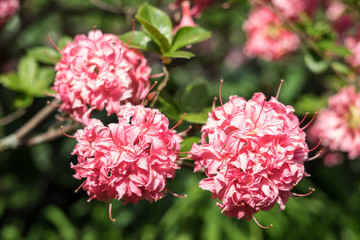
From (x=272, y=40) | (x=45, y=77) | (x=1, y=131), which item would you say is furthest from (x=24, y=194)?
(x=272, y=40)

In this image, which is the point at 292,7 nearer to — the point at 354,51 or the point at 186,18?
the point at 354,51

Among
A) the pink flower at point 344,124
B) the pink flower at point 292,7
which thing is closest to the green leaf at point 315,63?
the pink flower at point 344,124

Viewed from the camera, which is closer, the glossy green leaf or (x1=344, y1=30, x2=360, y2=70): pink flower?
the glossy green leaf

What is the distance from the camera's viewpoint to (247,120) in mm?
625

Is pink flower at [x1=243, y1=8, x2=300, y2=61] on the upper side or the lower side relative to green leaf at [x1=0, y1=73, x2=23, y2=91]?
lower

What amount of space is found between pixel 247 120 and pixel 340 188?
1749 millimetres

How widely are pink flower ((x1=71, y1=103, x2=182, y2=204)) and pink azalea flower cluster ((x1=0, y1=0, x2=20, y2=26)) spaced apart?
0.85 meters

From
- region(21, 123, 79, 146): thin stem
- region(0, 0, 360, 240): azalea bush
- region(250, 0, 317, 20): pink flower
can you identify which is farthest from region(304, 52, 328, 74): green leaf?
region(21, 123, 79, 146): thin stem

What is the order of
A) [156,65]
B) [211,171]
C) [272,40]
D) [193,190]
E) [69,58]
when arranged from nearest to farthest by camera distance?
1. [211,171]
2. [69,58]
3. [272,40]
4. [193,190]
5. [156,65]

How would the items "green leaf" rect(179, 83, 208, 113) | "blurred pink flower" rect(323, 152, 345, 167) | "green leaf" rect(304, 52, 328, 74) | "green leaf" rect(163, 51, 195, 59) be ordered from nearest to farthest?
"green leaf" rect(163, 51, 195, 59) → "green leaf" rect(179, 83, 208, 113) → "green leaf" rect(304, 52, 328, 74) → "blurred pink flower" rect(323, 152, 345, 167)

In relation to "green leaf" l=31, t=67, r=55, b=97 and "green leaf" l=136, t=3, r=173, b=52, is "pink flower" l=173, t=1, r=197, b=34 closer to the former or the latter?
"green leaf" l=136, t=3, r=173, b=52

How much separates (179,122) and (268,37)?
112 cm

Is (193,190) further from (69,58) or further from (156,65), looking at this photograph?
(69,58)

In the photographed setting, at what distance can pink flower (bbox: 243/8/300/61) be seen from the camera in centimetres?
163
